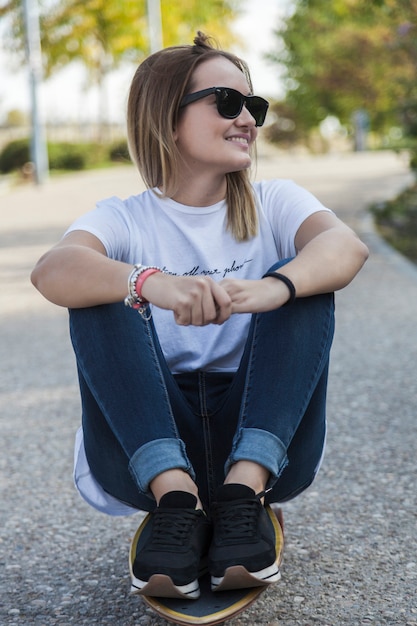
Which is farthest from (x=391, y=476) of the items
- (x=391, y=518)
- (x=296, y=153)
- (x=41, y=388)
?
(x=296, y=153)

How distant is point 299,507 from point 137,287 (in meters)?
1.19

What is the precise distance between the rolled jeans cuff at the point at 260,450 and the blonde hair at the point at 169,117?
0.56 meters

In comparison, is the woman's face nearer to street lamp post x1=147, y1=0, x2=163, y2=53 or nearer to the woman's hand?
the woman's hand

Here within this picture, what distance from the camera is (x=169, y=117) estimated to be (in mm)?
2512

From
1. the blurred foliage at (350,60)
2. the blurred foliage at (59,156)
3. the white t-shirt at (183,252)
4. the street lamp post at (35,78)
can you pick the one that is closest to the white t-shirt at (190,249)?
the white t-shirt at (183,252)

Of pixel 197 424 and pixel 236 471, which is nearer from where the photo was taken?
pixel 236 471

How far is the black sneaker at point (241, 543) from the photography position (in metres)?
2.05

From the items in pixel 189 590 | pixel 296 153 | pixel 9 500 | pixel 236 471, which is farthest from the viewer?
pixel 296 153

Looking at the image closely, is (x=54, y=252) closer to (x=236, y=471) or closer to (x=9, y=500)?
(x=236, y=471)

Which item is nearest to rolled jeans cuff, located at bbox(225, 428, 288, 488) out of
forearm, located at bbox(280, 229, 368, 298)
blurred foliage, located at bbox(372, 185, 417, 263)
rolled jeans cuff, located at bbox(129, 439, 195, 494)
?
rolled jeans cuff, located at bbox(129, 439, 195, 494)

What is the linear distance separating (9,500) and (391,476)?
129 cm

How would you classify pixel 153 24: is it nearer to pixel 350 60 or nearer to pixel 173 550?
pixel 350 60

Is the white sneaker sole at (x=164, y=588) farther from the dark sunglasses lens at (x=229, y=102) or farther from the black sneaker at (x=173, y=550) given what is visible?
the dark sunglasses lens at (x=229, y=102)

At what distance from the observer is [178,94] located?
8.25ft
